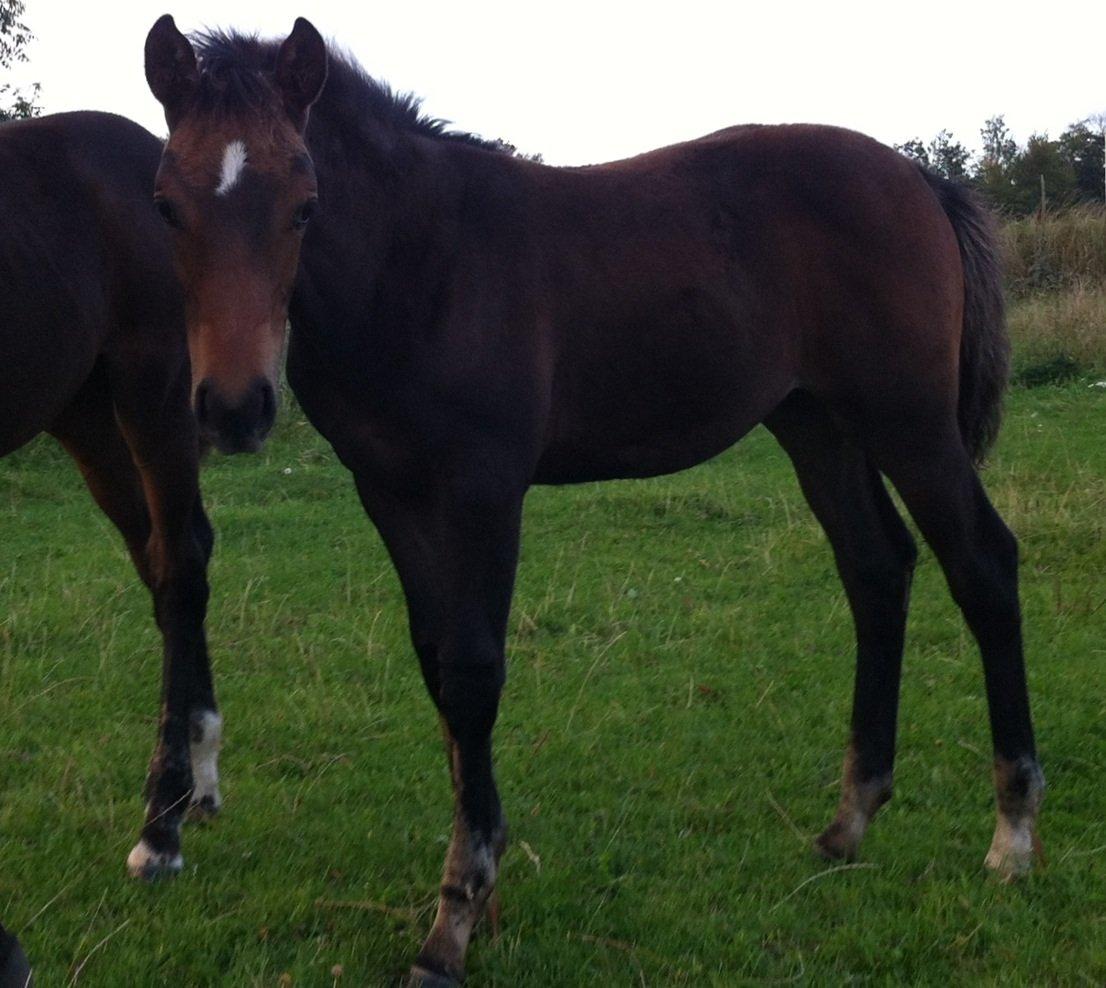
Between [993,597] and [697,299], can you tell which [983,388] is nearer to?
[993,597]

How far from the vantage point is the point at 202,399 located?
7.75ft

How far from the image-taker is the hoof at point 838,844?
355 centimetres

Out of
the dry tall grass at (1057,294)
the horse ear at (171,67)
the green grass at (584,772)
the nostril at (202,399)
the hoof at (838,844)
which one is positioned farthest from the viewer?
the dry tall grass at (1057,294)

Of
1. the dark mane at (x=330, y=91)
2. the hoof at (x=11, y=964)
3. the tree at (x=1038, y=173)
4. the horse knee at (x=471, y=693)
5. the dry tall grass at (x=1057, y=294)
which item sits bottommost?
the hoof at (x=11, y=964)

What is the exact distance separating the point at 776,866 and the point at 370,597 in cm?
330

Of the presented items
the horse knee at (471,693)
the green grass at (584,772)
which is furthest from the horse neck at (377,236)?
the green grass at (584,772)

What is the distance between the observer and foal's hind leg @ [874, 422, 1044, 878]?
11.3ft

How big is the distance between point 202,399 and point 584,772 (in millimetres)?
2329

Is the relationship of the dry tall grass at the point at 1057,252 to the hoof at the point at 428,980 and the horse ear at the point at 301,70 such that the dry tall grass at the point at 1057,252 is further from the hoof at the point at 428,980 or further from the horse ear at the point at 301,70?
the hoof at the point at 428,980

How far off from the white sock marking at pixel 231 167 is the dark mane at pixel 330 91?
0.43ft

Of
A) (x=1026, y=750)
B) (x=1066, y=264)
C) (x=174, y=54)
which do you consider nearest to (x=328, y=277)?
(x=174, y=54)

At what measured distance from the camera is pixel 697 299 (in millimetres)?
3260

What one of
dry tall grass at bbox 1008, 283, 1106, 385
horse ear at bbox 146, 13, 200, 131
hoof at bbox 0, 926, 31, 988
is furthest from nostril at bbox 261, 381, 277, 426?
dry tall grass at bbox 1008, 283, 1106, 385

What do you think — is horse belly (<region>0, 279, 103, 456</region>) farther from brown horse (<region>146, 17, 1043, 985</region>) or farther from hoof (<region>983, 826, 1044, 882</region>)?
hoof (<region>983, 826, 1044, 882</region>)
